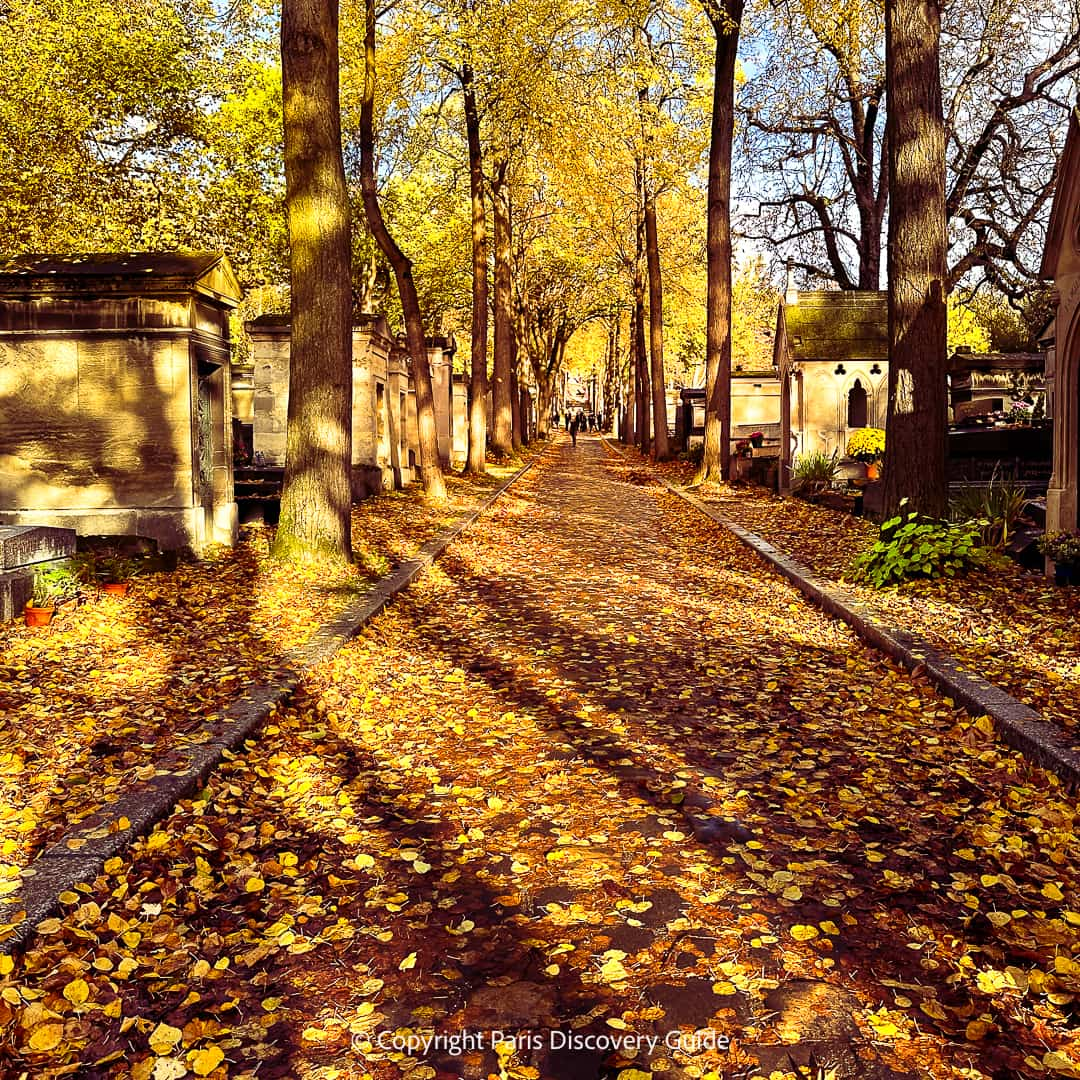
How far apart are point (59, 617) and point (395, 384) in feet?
51.3

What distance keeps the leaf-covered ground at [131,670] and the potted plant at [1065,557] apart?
19.9 feet

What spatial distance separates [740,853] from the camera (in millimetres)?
4074

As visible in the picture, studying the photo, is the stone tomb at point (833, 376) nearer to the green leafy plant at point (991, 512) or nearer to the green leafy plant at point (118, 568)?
the green leafy plant at point (991, 512)

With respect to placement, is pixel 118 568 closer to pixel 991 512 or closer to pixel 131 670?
pixel 131 670

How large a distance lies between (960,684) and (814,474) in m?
13.7

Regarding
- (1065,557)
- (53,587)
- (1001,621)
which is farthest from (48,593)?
(1065,557)

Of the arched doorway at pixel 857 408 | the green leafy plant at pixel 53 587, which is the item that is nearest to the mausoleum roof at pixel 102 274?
the green leafy plant at pixel 53 587

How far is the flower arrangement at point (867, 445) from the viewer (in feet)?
63.8

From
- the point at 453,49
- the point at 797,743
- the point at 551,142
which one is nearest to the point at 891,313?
the point at 797,743

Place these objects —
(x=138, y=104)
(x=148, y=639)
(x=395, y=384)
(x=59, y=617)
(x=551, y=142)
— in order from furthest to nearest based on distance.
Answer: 1. (x=138, y=104)
2. (x=551, y=142)
3. (x=395, y=384)
4. (x=59, y=617)
5. (x=148, y=639)

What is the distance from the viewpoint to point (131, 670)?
21.7 ft

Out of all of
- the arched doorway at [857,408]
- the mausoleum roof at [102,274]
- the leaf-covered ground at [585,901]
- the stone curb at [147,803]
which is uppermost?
the mausoleum roof at [102,274]

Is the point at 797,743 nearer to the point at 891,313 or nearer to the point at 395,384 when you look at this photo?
the point at 891,313

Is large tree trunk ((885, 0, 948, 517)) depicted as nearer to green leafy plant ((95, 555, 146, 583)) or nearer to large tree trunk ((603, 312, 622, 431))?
green leafy plant ((95, 555, 146, 583))
